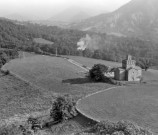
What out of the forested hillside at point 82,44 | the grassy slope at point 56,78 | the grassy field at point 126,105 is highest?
the forested hillside at point 82,44

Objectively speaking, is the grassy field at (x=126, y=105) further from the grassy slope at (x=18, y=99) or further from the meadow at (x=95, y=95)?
the grassy slope at (x=18, y=99)

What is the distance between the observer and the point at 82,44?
158 metres

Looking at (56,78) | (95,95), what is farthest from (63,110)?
(56,78)

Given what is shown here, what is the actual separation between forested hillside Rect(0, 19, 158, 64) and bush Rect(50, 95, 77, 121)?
78031 mm

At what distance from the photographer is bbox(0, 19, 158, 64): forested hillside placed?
12400 centimetres

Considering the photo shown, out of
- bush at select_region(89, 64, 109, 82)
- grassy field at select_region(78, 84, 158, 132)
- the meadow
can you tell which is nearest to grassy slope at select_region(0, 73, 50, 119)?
the meadow

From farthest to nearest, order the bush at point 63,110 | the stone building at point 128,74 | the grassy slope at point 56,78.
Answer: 1. the stone building at point 128,74
2. the grassy slope at point 56,78
3. the bush at point 63,110

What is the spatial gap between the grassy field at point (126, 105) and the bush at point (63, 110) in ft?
8.15

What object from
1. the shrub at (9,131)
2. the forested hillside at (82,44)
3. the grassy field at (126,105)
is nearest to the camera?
the shrub at (9,131)

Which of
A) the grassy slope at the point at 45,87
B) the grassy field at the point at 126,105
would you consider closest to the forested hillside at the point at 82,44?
the grassy slope at the point at 45,87

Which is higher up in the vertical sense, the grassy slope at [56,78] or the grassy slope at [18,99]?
the grassy slope at [56,78]

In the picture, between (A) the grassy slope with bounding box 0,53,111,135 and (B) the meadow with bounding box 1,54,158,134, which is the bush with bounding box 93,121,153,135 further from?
(A) the grassy slope with bounding box 0,53,111,135

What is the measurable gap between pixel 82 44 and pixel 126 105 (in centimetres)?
11680

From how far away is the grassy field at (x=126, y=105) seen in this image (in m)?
36.6
